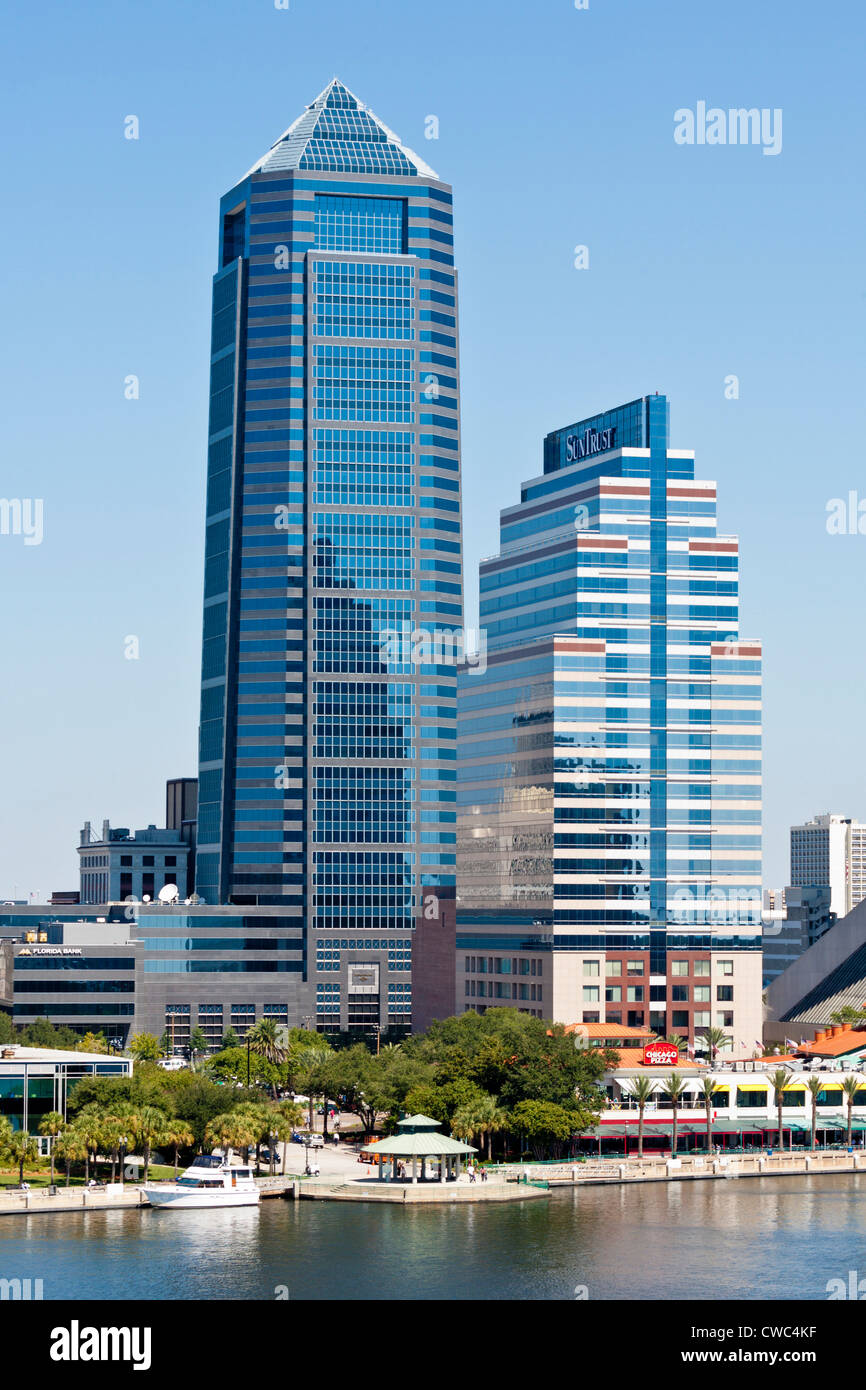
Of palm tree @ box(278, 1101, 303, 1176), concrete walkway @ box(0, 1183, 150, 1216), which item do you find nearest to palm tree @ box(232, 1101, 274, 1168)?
palm tree @ box(278, 1101, 303, 1176)

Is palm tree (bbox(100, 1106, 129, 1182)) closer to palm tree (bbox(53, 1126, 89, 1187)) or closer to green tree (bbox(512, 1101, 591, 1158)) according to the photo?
palm tree (bbox(53, 1126, 89, 1187))

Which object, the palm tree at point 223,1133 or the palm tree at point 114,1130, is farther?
the palm tree at point 223,1133

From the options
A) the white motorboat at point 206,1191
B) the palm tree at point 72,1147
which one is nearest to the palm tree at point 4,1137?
the palm tree at point 72,1147

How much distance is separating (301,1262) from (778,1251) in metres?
32.8

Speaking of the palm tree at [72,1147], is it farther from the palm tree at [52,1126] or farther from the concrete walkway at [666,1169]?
the concrete walkway at [666,1169]

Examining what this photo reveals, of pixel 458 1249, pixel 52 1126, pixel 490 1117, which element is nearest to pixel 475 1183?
pixel 490 1117

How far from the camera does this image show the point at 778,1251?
146 metres

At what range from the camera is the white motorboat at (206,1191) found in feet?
536

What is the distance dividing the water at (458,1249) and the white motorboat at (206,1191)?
1.95 metres
